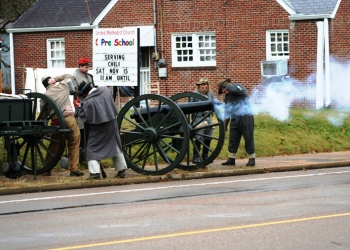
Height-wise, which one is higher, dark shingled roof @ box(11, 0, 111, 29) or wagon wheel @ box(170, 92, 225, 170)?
dark shingled roof @ box(11, 0, 111, 29)

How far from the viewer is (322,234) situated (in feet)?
34.0

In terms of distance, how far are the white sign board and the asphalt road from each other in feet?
13.3

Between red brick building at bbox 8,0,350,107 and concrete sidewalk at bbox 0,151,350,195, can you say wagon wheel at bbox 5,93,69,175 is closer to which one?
concrete sidewalk at bbox 0,151,350,195

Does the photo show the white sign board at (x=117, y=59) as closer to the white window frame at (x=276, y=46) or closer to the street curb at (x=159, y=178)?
the street curb at (x=159, y=178)

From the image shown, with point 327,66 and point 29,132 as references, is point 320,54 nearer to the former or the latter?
point 327,66

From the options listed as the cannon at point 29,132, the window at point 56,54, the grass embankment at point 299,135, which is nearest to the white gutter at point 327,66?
the grass embankment at point 299,135

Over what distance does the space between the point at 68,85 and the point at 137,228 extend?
276 inches

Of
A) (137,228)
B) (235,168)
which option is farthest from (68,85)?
(137,228)

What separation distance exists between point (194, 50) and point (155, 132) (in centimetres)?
1868

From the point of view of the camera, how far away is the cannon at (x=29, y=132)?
16719mm

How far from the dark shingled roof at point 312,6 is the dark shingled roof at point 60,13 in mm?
7573

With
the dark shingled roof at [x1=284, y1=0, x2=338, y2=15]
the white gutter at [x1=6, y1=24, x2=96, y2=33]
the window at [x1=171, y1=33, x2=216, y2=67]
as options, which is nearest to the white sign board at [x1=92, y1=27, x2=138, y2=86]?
the dark shingled roof at [x1=284, y1=0, x2=338, y2=15]

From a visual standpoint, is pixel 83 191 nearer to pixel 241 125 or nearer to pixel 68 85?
pixel 68 85

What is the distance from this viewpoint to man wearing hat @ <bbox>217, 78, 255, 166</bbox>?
19016 mm
